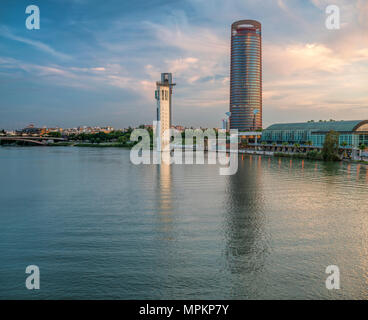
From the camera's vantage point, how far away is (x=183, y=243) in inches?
640

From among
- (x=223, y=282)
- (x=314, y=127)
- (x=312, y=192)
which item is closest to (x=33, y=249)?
(x=223, y=282)

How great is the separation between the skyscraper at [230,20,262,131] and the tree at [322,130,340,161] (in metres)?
109

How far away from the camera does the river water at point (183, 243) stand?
1193cm

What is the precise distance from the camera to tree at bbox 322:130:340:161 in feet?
219

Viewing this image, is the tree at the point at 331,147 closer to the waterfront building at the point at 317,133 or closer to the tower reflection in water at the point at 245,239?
the waterfront building at the point at 317,133

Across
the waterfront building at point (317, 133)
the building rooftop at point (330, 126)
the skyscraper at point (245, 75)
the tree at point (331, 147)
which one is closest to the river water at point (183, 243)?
the tree at point (331, 147)

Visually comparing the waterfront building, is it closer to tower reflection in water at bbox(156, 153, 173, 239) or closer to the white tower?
the white tower

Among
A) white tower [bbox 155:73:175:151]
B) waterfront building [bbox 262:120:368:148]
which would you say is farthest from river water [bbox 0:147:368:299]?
white tower [bbox 155:73:175:151]

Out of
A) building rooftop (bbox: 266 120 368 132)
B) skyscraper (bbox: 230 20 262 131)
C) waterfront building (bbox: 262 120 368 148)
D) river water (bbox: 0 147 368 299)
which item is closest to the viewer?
river water (bbox: 0 147 368 299)

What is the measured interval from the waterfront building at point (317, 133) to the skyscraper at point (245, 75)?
58858mm

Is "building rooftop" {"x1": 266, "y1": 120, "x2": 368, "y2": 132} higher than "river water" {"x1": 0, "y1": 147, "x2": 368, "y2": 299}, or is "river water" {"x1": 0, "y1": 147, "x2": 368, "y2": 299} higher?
"building rooftop" {"x1": 266, "y1": 120, "x2": 368, "y2": 132}

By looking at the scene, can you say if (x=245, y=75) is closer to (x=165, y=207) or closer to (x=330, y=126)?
(x=330, y=126)

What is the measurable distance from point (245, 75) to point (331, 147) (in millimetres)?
115977
